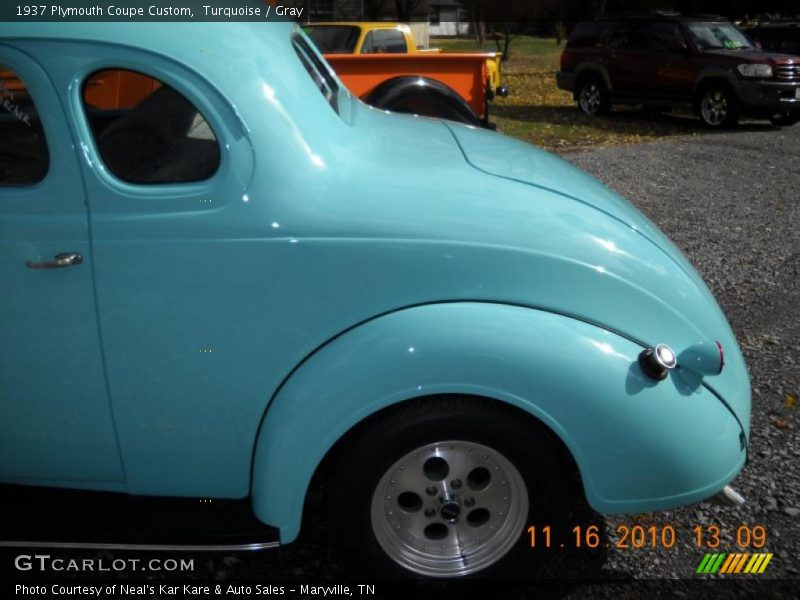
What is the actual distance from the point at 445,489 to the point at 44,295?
1.33m

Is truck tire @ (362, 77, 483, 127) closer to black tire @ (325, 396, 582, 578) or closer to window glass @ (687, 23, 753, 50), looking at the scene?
black tire @ (325, 396, 582, 578)

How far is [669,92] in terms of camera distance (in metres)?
Result: 13.3

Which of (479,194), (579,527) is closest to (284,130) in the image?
(479,194)

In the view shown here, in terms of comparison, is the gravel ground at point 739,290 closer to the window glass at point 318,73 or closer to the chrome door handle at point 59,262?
the chrome door handle at point 59,262

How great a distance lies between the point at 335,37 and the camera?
11.9 meters

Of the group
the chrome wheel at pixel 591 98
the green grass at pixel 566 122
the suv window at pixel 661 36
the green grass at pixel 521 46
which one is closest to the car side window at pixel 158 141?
the green grass at pixel 566 122

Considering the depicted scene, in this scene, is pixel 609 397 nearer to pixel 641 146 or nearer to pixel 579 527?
pixel 579 527

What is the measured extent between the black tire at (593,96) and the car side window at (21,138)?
1354 cm

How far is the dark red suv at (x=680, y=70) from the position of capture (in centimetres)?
1224

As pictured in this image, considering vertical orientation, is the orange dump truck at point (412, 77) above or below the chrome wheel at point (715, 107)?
above

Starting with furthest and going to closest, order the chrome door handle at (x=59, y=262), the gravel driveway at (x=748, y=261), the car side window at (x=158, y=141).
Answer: the gravel driveway at (x=748, y=261) → the car side window at (x=158, y=141) → the chrome door handle at (x=59, y=262)

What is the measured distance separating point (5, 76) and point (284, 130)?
2.74 feet

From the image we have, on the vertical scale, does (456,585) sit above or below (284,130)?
below

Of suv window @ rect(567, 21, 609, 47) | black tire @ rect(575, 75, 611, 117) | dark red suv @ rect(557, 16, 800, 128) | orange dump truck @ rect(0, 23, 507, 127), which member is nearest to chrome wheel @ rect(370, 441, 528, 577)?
orange dump truck @ rect(0, 23, 507, 127)
